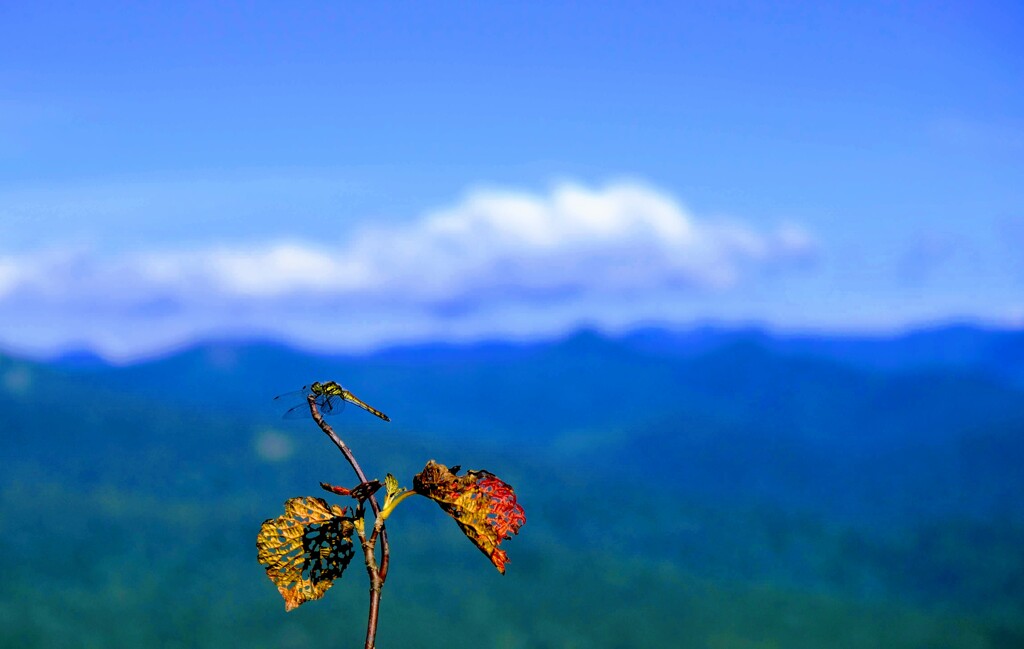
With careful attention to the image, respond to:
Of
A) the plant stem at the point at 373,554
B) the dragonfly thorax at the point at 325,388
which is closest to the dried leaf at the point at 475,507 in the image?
the plant stem at the point at 373,554

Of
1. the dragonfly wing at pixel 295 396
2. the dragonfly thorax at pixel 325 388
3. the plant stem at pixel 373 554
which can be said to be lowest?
the plant stem at pixel 373 554

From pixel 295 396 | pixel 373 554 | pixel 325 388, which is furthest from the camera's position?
pixel 295 396

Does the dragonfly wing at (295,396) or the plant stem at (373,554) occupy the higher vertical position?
the dragonfly wing at (295,396)

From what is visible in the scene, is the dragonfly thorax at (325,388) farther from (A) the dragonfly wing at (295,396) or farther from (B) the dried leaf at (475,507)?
(B) the dried leaf at (475,507)

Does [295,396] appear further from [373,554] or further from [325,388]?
[373,554]

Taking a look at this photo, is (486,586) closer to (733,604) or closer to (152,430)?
(733,604)

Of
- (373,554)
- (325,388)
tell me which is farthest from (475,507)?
(325,388)

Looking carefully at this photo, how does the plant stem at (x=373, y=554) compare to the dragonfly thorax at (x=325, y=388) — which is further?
the dragonfly thorax at (x=325, y=388)
